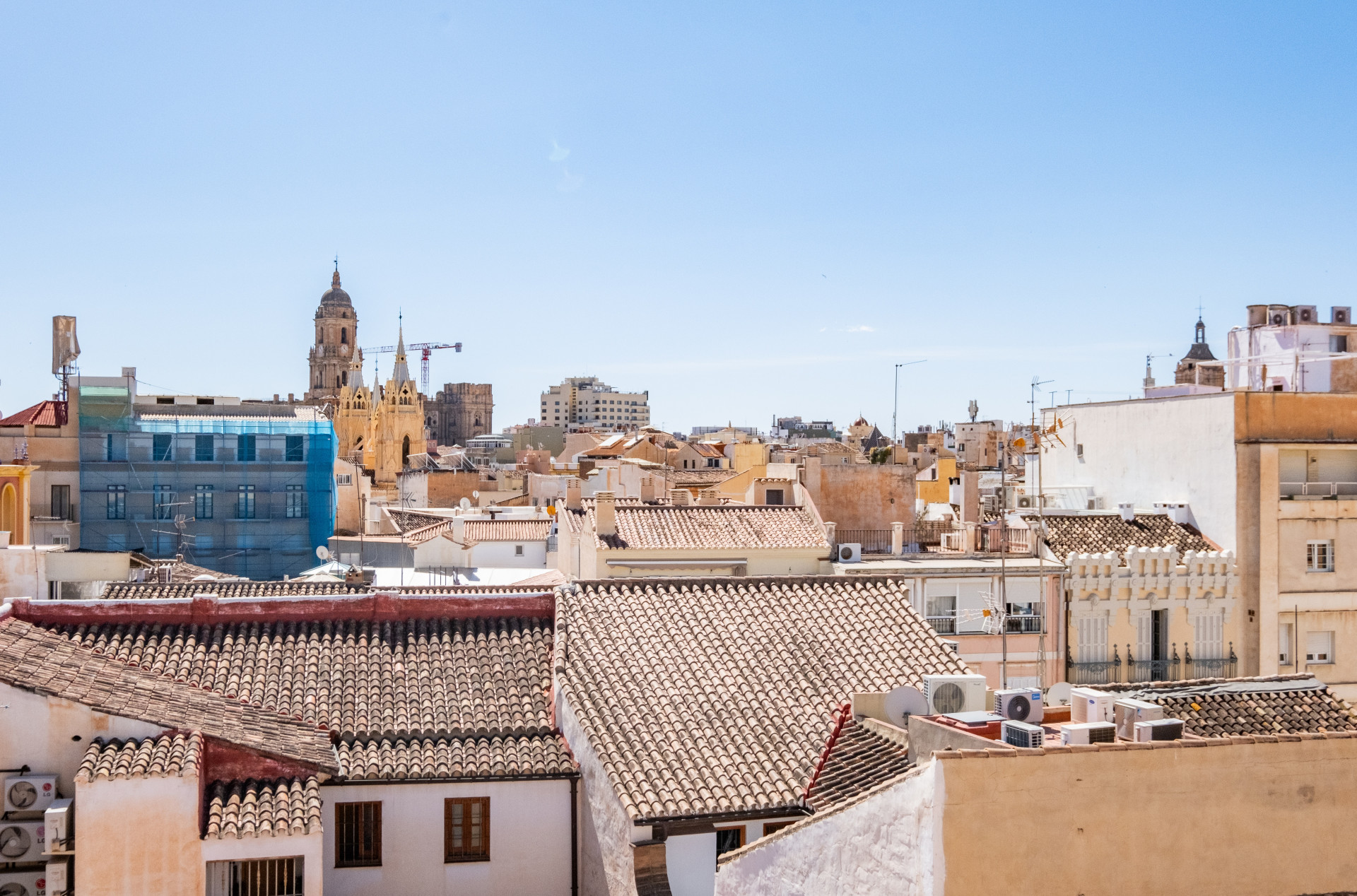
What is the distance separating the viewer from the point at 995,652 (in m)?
24.9

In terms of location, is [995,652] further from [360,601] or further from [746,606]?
[360,601]

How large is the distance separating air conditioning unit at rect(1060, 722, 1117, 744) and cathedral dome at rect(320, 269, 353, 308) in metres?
151

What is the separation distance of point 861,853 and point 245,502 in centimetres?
3329

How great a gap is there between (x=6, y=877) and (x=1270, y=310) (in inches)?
1435

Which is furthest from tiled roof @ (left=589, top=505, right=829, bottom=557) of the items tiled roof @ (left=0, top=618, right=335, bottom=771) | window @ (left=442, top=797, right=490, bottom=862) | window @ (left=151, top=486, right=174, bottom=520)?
window @ (left=151, top=486, right=174, bottom=520)

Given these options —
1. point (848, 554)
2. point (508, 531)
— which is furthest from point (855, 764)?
point (508, 531)

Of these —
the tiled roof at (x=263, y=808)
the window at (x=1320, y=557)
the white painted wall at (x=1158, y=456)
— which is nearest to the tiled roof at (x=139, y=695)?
the tiled roof at (x=263, y=808)

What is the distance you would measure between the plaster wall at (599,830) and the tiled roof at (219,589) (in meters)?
6.14

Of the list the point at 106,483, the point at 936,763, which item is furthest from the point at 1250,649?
the point at 106,483

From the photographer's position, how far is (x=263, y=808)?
39.5ft

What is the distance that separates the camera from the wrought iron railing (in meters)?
26.0

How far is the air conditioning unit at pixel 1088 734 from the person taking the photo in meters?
9.61

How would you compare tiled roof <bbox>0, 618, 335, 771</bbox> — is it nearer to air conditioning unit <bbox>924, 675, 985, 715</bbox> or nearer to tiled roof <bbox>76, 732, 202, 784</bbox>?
tiled roof <bbox>76, 732, 202, 784</bbox>

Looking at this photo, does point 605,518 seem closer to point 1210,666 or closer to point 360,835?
point 1210,666
